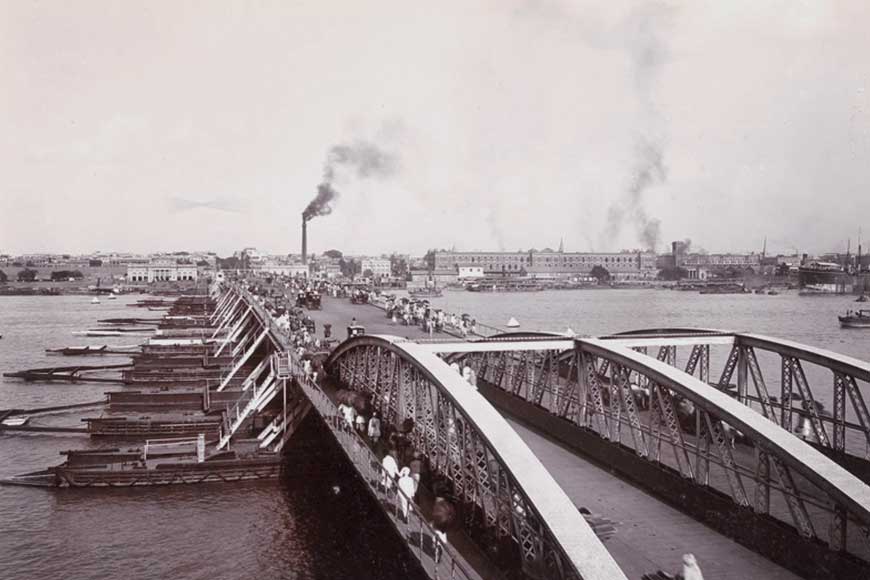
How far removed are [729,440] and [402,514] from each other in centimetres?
712

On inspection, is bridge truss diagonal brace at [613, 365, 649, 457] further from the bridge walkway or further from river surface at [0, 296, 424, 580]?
river surface at [0, 296, 424, 580]

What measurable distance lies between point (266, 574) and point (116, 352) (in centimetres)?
5085

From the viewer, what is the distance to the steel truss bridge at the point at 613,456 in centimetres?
1144

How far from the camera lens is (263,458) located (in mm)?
29547

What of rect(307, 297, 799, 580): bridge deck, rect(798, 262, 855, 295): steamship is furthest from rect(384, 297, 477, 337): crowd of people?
rect(798, 262, 855, 295): steamship

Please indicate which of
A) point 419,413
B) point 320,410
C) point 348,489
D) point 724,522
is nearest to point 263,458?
point 348,489

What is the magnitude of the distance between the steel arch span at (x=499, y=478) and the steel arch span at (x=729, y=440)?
2.50m

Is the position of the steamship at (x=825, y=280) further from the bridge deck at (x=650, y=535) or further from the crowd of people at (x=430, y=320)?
the bridge deck at (x=650, y=535)

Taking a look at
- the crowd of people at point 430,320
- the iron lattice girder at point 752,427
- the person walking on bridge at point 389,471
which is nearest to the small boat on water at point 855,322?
the crowd of people at point 430,320

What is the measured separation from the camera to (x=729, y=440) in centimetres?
1619

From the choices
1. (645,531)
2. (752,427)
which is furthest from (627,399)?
(752,427)

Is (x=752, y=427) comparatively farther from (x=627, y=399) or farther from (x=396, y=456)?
(x=396, y=456)

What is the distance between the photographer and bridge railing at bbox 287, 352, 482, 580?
11859mm

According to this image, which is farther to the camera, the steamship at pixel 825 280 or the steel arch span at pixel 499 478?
the steamship at pixel 825 280
